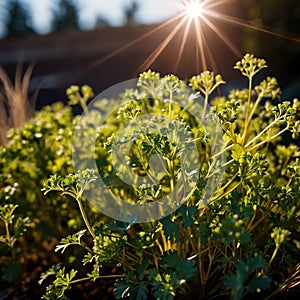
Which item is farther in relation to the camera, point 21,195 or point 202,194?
point 21,195

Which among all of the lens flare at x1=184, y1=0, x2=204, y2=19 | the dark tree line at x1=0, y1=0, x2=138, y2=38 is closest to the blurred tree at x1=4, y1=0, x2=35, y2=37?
the dark tree line at x1=0, y1=0, x2=138, y2=38

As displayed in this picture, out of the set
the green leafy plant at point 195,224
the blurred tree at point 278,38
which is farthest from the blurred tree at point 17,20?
the green leafy plant at point 195,224

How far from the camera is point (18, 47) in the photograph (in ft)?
36.5

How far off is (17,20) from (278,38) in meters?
21.4

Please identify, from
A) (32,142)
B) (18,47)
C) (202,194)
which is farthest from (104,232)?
(18,47)

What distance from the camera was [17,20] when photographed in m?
25.1

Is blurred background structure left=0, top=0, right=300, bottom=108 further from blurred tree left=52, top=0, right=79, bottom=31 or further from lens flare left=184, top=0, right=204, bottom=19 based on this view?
blurred tree left=52, top=0, right=79, bottom=31

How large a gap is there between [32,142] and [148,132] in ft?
2.77

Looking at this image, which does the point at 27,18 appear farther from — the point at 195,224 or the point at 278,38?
the point at 195,224

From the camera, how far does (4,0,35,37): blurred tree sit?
24.9 meters

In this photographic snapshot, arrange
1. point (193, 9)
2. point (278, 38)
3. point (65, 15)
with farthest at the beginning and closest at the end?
point (65, 15) < point (278, 38) < point (193, 9)

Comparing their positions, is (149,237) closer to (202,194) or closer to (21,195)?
(202,194)

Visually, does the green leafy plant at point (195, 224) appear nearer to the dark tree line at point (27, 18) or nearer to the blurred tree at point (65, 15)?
the dark tree line at point (27, 18)

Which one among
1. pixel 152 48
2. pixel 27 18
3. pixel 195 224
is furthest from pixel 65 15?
pixel 195 224
